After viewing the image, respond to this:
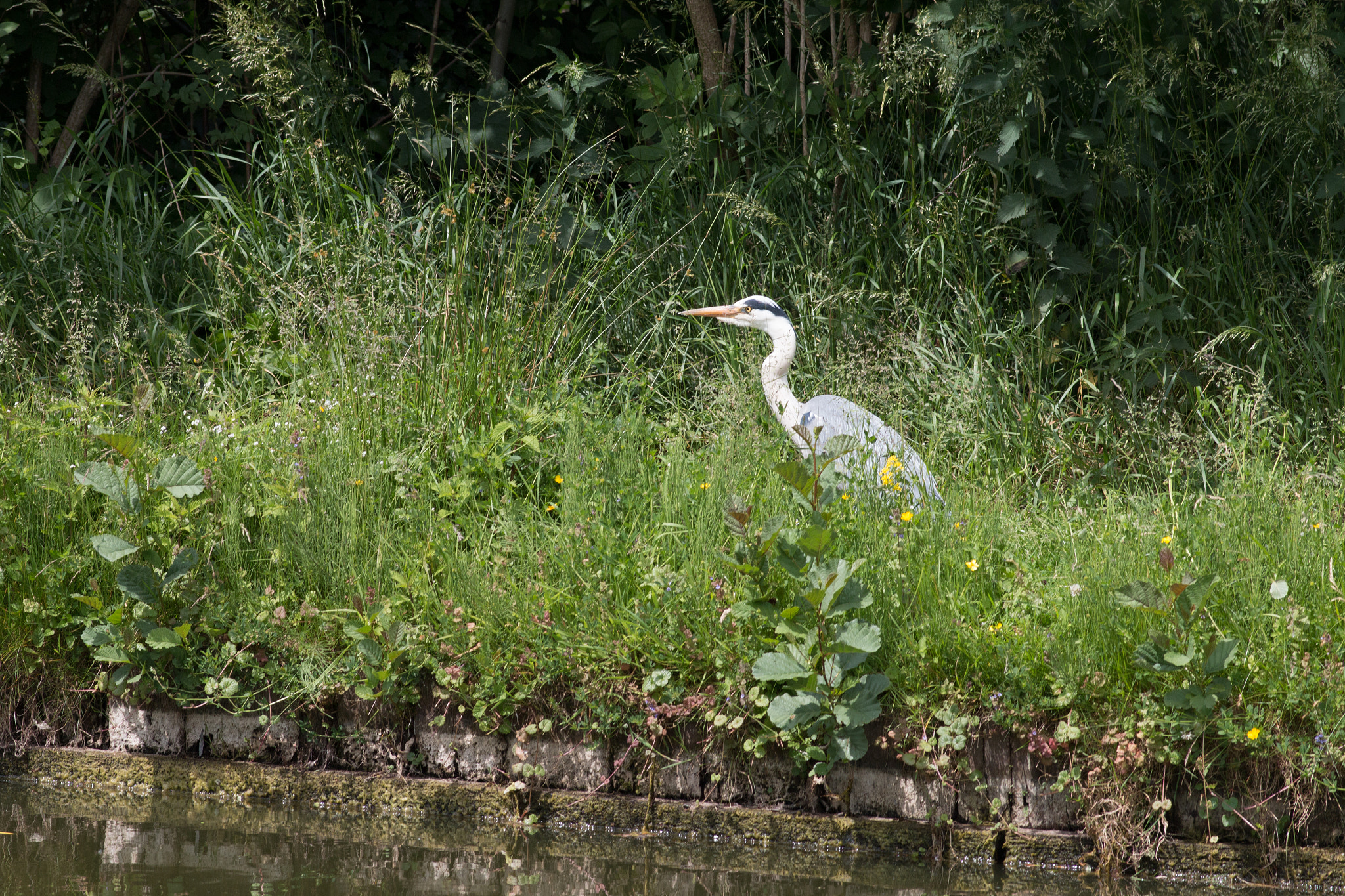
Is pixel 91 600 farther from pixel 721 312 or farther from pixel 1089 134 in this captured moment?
pixel 1089 134

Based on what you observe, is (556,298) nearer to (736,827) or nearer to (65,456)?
(65,456)

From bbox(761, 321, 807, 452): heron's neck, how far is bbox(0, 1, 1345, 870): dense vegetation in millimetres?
87

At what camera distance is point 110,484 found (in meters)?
3.27

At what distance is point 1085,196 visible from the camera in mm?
4922

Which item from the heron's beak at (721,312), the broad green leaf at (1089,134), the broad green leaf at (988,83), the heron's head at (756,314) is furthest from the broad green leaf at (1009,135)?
the heron's beak at (721,312)

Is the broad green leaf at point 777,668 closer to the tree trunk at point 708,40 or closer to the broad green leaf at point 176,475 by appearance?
the broad green leaf at point 176,475

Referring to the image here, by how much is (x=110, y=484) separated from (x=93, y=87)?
3698 mm

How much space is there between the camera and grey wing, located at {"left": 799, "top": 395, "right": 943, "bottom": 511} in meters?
3.42

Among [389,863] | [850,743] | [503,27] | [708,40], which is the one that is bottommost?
[389,863]

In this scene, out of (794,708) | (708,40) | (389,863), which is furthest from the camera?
(708,40)

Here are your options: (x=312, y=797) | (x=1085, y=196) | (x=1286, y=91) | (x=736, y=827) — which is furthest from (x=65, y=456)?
(x=1286, y=91)

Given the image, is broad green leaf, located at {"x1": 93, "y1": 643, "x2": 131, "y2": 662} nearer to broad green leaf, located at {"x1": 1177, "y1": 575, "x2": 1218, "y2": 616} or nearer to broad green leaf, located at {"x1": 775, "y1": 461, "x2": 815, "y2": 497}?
broad green leaf, located at {"x1": 775, "y1": 461, "x2": 815, "y2": 497}

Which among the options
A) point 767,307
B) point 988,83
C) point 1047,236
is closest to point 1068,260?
point 1047,236

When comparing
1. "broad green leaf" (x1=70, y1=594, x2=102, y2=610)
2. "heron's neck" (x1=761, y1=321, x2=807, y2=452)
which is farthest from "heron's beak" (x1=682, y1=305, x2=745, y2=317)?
"broad green leaf" (x1=70, y1=594, x2=102, y2=610)
